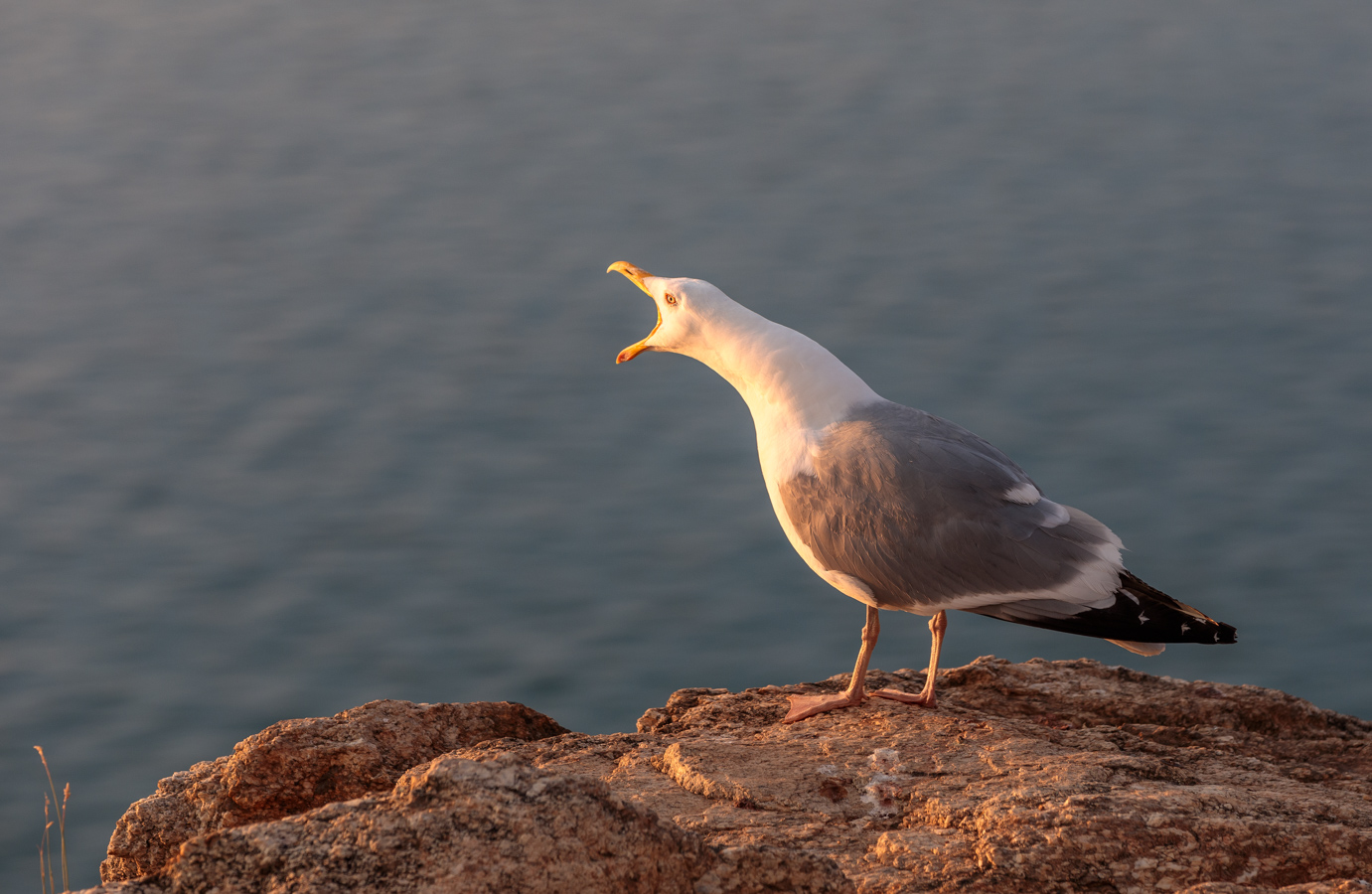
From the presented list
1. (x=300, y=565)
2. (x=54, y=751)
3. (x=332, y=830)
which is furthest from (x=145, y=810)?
(x=300, y=565)

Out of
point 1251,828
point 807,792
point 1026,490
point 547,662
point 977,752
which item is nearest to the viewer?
point 1251,828

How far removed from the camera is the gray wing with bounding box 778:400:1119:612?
505 cm

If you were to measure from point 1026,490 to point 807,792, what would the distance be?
159 centimetres

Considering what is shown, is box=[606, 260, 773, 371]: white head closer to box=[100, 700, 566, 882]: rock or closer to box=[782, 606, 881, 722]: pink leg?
box=[782, 606, 881, 722]: pink leg

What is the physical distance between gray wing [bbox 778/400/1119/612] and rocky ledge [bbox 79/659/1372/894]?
54cm

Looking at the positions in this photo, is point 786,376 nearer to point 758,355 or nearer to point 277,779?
point 758,355

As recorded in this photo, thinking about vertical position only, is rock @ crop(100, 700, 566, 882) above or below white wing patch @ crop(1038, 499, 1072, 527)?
below

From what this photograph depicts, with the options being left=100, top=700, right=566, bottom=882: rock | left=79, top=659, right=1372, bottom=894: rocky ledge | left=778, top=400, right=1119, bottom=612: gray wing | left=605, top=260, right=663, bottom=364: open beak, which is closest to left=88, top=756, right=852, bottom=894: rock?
left=79, top=659, right=1372, bottom=894: rocky ledge

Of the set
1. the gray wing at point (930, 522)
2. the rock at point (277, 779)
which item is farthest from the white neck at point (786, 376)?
the rock at point (277, 779)

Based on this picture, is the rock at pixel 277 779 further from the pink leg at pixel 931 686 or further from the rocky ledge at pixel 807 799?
the pink leg at pixel 931 686

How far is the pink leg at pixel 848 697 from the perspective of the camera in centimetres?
532

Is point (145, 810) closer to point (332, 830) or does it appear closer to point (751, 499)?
point (332, 830)

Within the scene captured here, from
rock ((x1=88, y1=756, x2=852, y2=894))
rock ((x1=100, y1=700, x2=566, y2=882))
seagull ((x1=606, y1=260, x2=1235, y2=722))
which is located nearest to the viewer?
rock ((x1=88, y1=756, x2=852, y2=894))

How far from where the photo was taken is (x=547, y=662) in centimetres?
1178
